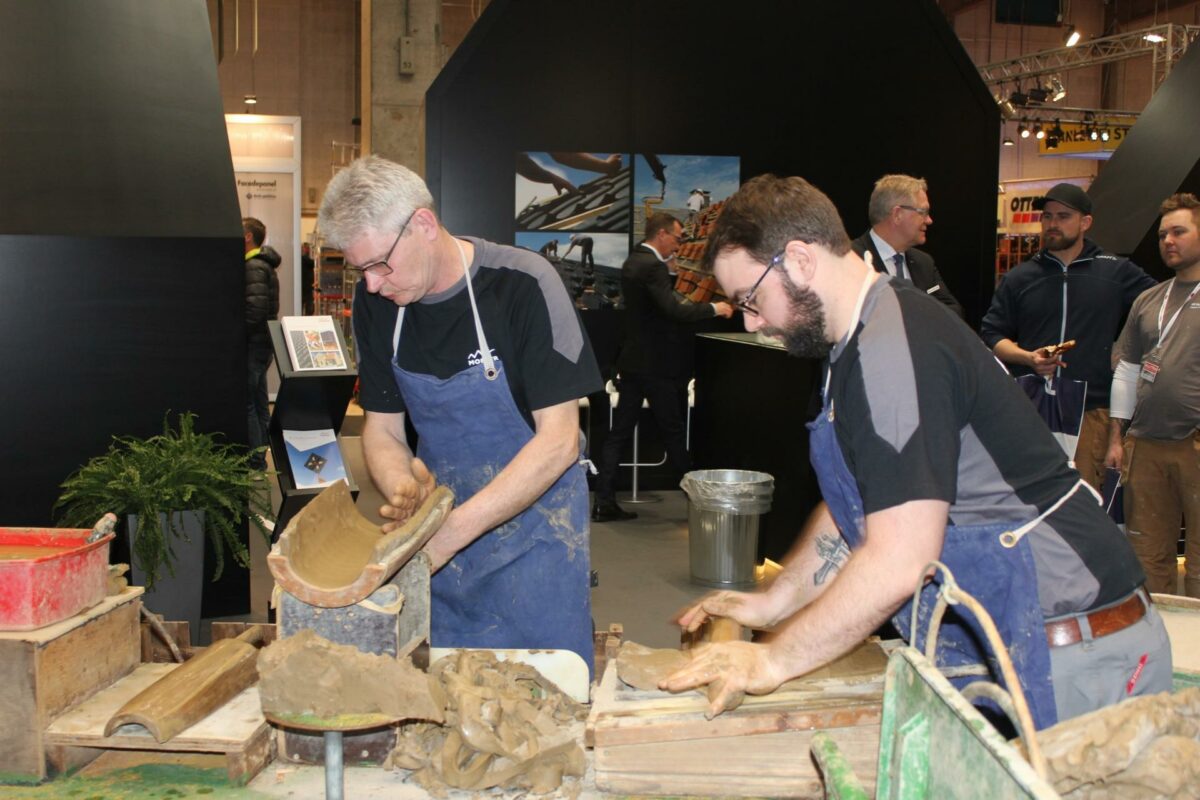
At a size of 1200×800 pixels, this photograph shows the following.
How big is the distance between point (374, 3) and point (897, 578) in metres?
9.74

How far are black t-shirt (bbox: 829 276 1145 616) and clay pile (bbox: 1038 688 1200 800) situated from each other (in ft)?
1.29

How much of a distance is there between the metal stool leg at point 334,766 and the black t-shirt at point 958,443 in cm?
87

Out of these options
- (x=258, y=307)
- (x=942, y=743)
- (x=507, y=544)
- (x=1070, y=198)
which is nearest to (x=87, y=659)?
(x=507, y=544)

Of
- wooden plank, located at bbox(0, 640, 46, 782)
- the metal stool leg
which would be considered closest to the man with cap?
the metal stool leg

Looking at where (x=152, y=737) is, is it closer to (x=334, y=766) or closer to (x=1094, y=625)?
(x=334, y=766)

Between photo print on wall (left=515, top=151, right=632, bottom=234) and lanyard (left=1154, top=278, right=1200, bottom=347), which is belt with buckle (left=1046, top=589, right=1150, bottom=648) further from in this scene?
photo print on wall (left=515, top=151, right=632, bottom=234)

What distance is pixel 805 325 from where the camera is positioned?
1.88 m

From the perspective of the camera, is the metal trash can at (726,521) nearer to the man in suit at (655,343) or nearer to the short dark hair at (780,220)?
the man in suit at (655,343)

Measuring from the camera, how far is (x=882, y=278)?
1856mm

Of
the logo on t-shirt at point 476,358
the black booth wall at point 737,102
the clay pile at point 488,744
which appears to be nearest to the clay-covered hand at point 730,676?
the clay pile at point 488,744

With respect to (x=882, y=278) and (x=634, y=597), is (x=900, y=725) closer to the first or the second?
(x=882, y=278)

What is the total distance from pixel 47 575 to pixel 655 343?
551 cm

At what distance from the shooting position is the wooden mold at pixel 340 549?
75.8 inches

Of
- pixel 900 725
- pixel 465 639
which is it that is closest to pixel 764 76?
pixel 465 639
